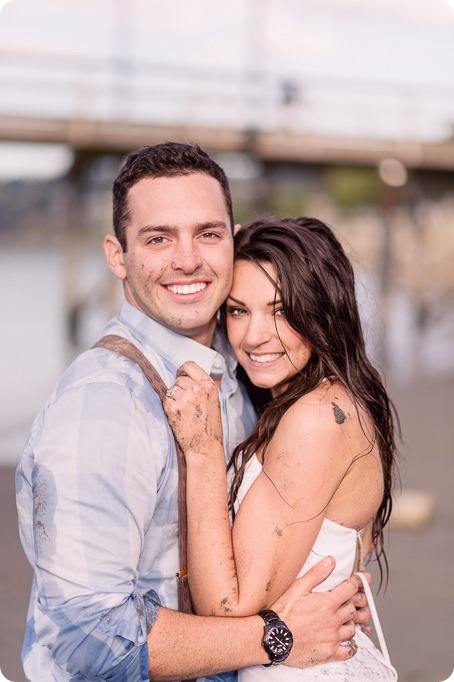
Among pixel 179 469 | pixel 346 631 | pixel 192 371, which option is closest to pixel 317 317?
pixel 192 371

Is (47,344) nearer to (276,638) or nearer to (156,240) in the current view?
(156,240)

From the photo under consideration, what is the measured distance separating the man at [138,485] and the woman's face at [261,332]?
0.09 meters

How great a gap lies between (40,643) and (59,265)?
134 feet

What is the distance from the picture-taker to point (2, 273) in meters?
37.8

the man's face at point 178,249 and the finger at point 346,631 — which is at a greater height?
the man's face at point 178,249

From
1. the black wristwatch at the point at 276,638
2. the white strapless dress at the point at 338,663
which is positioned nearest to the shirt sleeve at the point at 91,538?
the black wristwatch at the point at 276,638

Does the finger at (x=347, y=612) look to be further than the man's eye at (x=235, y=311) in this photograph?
No

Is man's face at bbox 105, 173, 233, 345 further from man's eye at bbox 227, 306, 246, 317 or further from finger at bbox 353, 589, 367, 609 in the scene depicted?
finger at bbox 353, 589, 367, 609

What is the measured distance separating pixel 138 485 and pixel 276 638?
20.7 inches

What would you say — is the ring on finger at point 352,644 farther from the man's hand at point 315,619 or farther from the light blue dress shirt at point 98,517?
the light blue dress shirt at point 98,517

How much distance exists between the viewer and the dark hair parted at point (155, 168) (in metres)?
2.46

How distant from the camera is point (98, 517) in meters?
2.04

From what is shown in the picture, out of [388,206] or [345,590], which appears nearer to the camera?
[345,590]

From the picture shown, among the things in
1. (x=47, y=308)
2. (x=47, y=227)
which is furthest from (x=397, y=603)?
(x=47, y=227)
